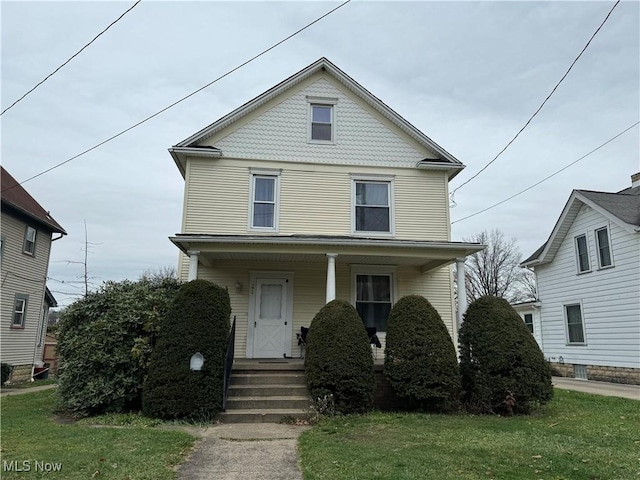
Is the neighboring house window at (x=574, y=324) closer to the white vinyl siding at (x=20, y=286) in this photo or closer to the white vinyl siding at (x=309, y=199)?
the white vinyl siding at (x=309, y=199)

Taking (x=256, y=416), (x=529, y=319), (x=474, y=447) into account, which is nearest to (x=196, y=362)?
(x=256, y=416)

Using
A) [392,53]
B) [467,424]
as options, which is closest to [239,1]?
[392,53]

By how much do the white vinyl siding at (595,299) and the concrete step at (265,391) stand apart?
430 inches

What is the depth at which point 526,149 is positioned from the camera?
43.1 ft

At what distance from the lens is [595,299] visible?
576 inches

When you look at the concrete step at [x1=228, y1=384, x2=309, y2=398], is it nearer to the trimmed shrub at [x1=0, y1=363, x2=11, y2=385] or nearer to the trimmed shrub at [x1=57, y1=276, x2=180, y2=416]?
the trimmed shrub at [x1=57, y1=276, x2=180, y2=416]

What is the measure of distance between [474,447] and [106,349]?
6.20 m

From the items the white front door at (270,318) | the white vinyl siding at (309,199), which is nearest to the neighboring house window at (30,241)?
the white vinyl siding at (309,199)

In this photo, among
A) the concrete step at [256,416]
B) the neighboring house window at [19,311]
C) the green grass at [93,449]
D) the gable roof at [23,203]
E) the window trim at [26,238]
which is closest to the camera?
the green grass at [93,449]

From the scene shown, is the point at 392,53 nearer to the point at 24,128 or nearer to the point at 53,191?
the point at 24,128

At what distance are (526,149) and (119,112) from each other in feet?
37.1

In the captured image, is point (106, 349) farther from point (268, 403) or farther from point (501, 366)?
point (501, 366)

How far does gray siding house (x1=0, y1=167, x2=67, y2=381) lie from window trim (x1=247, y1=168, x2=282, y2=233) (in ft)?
33.9

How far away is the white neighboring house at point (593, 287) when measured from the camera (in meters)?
13.2
